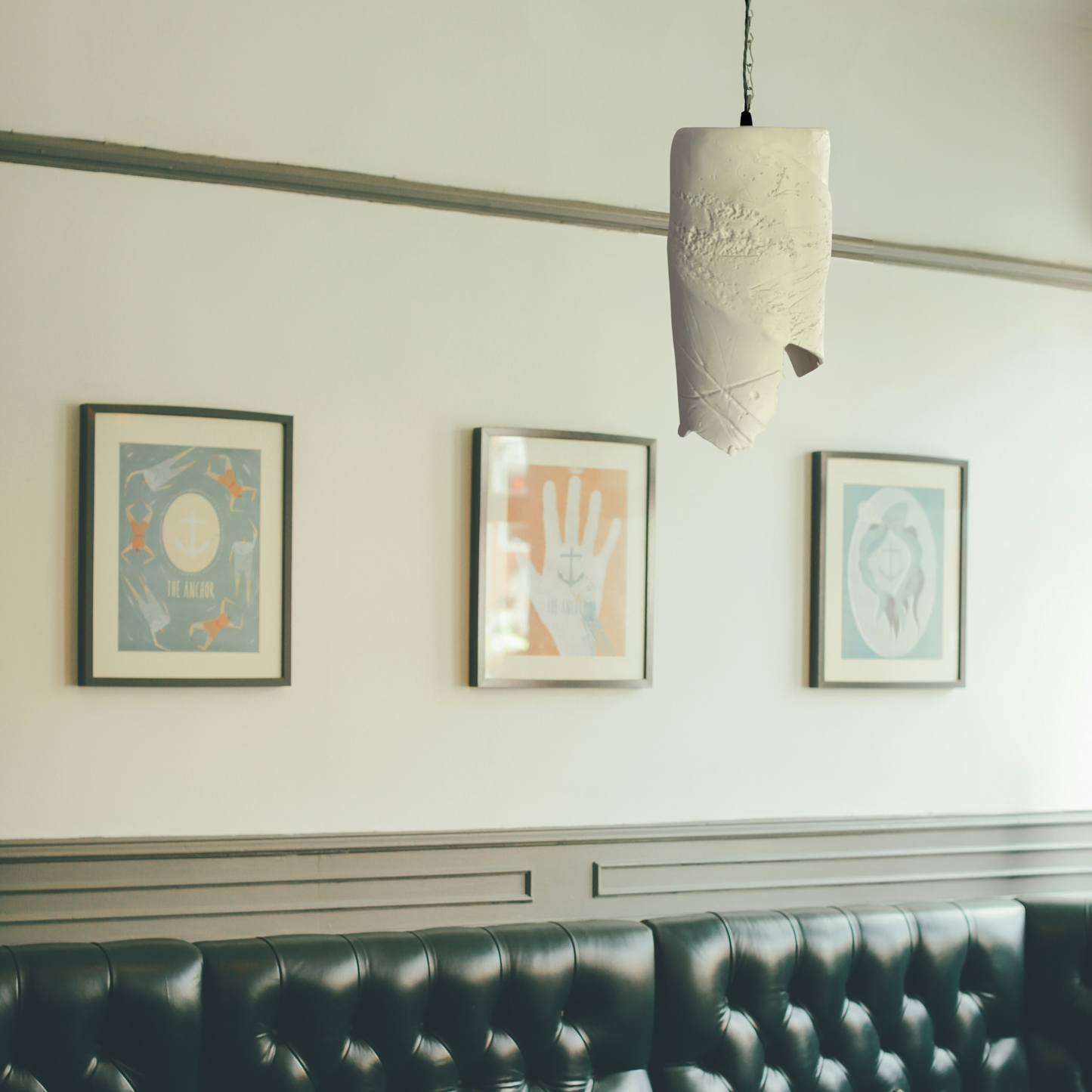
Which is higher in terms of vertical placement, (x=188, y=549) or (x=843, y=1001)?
(x=188, y=549)

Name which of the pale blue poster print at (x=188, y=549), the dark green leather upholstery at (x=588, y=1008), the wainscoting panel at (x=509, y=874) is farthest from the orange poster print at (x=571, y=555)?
the dark green leather upholstery at (x=588, y=1008)

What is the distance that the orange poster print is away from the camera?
2.76 meters

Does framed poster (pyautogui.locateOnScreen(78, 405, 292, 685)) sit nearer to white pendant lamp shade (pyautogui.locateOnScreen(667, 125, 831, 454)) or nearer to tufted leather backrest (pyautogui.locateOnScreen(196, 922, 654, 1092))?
tufted leather backrest (pyautogui.locateOnScreen(196, 922, 654, 1092))

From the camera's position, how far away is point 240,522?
2.56 meters

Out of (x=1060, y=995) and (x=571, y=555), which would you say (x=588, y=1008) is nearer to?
(x=1060, y=995)

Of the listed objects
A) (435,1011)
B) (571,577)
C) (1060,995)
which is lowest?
Answer: (1060,995)

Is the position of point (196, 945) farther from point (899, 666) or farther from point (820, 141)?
point (899, 666)

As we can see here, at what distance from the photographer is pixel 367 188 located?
2662mm

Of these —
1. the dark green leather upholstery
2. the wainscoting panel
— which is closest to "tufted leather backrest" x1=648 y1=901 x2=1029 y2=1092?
the dark green leather upholstery

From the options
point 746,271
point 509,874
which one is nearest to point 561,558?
point 509,874

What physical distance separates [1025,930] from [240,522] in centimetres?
204

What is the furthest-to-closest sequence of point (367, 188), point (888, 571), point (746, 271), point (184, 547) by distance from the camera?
point (888, 571) → point (367, 188) → point (184, 547) → point (746, 271)

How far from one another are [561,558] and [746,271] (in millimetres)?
1678

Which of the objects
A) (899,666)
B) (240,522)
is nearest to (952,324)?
(899,666)
